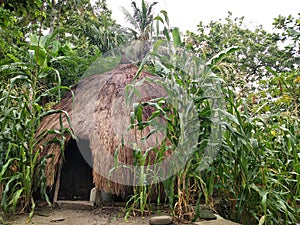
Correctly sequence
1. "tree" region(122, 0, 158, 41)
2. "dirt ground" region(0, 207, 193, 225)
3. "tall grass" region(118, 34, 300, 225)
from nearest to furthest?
1. "tall grass" region(118, 34, 300, 225)
2. "dirt ground" region(0, 207, 193, 225)
3. "tree" region(122, 0, 158, 41)

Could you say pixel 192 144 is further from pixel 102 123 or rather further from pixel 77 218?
pixel 102 123

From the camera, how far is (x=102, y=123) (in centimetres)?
309

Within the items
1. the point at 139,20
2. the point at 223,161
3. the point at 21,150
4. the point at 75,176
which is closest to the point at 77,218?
the point at 21,150

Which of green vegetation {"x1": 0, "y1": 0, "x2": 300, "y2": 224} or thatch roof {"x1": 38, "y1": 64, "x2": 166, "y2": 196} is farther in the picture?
thatch roof {"x1": 38, "y1": 64, "x2": 166, "y2": 196}

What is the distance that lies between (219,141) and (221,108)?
258 millimetres

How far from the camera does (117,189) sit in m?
2.66

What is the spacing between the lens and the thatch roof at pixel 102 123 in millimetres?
2689

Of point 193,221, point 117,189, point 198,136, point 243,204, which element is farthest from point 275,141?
point 117,189

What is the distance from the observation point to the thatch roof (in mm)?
2689

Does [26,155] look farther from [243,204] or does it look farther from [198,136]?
[243,204]

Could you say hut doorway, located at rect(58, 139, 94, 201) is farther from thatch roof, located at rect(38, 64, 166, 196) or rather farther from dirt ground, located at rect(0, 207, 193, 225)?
dirt ground, located at rect(0, 207, 193, 225)

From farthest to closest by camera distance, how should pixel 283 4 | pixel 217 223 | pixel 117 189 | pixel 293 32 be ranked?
pixel 283 4, pixel 293 32, pixel 117 189, pixel 217 223

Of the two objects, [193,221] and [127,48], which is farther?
[127,48]

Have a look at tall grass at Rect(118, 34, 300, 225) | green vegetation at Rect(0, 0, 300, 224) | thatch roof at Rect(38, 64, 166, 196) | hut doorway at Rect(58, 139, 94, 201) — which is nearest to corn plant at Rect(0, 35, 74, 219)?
green vegetation at Rect(0, 0, 300, 224)
